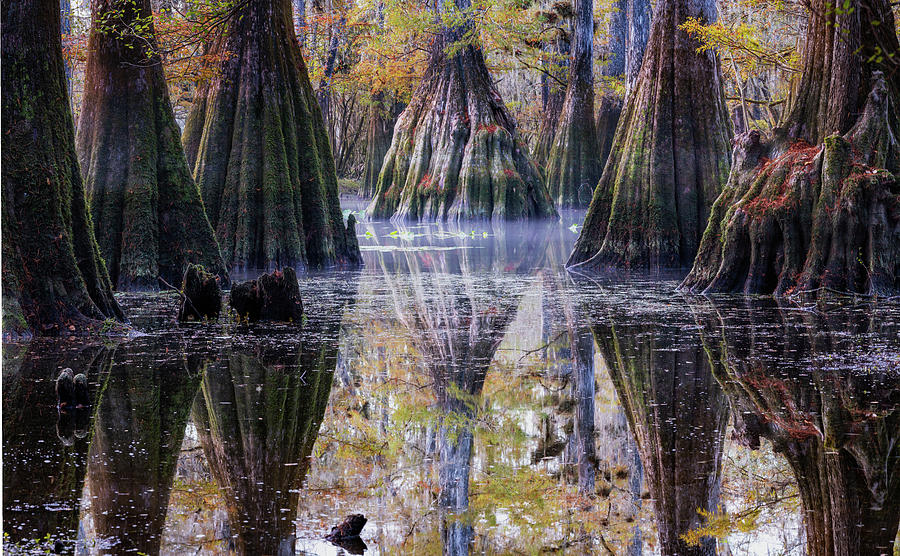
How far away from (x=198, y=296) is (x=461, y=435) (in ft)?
15.3

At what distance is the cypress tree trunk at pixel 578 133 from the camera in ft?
94.4

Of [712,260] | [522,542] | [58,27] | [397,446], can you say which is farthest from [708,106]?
[522,542]

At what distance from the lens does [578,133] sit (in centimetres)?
2911

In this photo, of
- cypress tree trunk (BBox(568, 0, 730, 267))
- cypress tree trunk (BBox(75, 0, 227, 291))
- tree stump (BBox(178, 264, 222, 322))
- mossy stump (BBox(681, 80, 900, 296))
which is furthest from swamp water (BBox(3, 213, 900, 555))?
cypress tree trunk (BBox(568, 0, 730, 267))

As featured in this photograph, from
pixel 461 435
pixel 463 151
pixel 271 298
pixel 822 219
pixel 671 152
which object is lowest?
pixel 461 435

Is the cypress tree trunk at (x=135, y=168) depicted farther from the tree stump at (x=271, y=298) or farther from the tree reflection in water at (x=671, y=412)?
the tree reflection in water at (x=671, y=412)

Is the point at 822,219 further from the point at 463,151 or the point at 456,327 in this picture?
the point at 463,151

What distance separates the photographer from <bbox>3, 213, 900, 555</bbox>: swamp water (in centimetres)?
343

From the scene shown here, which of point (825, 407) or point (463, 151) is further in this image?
point (463, 151)

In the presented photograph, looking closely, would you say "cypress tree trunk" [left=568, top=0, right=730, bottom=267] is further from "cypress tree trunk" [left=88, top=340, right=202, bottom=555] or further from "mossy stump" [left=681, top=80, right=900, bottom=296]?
"cypress tree trunk" [left=88, top=340, right=202, bottom=555]

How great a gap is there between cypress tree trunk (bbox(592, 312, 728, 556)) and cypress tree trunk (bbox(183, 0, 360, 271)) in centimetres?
669

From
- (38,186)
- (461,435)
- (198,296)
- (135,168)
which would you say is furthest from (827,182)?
(135,168)

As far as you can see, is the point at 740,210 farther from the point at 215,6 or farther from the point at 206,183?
the point at 206,183

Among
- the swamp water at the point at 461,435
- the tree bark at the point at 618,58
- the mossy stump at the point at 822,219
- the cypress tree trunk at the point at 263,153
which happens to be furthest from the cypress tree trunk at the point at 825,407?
the tree bark at the point at 618,58
